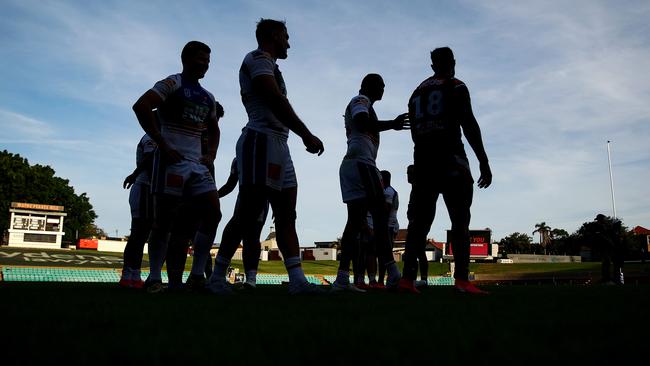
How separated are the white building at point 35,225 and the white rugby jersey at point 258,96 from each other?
6943 centimetres

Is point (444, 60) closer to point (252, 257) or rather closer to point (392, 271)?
point (392, 271)

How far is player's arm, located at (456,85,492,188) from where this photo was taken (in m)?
4.78

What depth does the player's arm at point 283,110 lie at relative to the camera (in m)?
4.24

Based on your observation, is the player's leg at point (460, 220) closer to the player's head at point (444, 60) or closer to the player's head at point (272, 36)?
the player's head at point (444, 60)

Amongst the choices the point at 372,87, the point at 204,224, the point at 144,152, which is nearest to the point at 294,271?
the point at 204,224

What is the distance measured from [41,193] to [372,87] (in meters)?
73.1

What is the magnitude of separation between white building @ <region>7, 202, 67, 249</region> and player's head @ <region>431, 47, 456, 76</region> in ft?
230

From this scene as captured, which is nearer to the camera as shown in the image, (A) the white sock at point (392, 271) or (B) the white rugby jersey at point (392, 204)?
(A) the white sock at point (392, 271)

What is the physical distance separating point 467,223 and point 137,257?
3.75 meters

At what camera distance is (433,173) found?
4828 mm

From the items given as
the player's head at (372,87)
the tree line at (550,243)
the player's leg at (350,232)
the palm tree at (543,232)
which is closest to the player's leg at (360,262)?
the player's leg at (350,232)

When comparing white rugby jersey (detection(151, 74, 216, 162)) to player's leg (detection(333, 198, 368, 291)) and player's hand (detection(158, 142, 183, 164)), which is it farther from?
player's leg (detection(333, 198, 368, 291))

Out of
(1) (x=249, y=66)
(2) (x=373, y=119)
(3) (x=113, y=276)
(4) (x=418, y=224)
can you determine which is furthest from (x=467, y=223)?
(3) (x=113, y=276)

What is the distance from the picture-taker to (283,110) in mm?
4242
